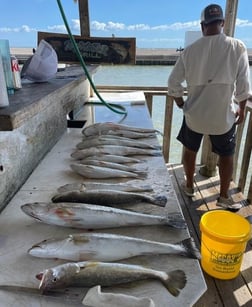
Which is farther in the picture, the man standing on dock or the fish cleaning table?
the man standing on dock

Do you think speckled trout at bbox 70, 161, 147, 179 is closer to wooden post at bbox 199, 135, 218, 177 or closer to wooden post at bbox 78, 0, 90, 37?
wooden post at bbox 199, 135, 218, 177

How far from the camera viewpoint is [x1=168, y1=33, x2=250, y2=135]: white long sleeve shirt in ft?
7.50

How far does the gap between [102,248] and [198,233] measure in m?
1.71

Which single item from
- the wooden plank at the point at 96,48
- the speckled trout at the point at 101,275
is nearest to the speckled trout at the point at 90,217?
the speckled trout at the point at 101,275

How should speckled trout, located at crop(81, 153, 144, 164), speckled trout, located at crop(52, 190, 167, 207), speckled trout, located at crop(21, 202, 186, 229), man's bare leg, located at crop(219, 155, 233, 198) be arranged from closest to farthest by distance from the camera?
speckled trout, located at crop(21, 202, 186, 229)
speckled trout, located at crop(52, 190, 167, 207)
speckled trout, located at crop(81, 153, 144, 164)
man's bare leg, located at crop(219, 155, 233, 198)

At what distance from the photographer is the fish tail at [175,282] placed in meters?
0.78

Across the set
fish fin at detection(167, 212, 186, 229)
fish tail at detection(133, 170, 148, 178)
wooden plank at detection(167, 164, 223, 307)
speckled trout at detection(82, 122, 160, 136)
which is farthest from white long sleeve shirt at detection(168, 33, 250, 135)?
fish fin at detection(167, 212, 186, 229)

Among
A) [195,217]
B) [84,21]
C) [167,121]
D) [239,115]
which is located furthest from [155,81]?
[195,217]

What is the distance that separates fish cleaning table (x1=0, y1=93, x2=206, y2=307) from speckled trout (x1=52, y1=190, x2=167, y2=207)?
0.03 m

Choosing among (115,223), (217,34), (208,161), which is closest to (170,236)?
(115,223)

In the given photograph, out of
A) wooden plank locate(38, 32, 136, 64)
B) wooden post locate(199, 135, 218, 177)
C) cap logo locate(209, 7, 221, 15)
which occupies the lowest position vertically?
wooden post locate(199, 135, 218, 177)

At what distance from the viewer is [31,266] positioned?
0.85 metres

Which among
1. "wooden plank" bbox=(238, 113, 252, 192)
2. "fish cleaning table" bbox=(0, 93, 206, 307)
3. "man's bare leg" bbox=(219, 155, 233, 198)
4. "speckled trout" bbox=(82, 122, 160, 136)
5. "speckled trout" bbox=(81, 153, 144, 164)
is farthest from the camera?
"wooden plank" bbox=(238, 113, 252, 192)

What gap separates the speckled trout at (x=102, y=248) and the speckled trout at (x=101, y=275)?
0.16ft
